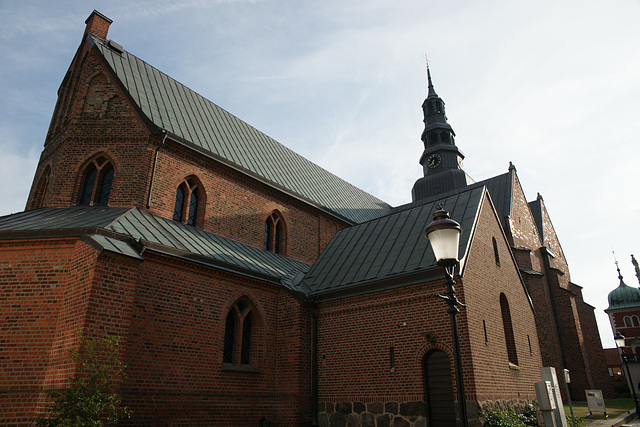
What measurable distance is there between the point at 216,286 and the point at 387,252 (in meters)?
5.48

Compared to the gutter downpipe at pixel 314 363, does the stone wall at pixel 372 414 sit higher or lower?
lower

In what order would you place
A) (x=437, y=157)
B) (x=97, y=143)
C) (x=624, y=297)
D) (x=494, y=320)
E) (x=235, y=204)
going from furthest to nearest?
(x=624, y=297)
(x=437, y=157)
(x=235, y=204)
(x=97, y=143)
(x=494, y=320)

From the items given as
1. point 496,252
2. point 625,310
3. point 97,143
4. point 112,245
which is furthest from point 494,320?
point 625,310

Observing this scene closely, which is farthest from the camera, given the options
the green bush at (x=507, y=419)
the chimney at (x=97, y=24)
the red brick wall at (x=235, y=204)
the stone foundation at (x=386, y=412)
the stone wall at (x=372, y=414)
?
the chimney at (x=97, y=24)

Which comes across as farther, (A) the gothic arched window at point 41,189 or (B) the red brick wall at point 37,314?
(A) the gothic arched window at point 41,189

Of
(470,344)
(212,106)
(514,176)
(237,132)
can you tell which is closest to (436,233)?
(470,344)

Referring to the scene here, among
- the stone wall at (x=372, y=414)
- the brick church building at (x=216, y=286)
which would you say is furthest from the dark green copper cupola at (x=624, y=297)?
the stone wall at (x=372, y=414)

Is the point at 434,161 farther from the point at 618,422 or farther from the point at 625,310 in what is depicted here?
the point at 625,310

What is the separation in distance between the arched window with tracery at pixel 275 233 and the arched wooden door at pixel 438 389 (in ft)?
27.3

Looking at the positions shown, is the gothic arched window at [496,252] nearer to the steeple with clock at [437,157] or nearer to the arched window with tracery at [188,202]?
the arched window with tracery at [188,202]

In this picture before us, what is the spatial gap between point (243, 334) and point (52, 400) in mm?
5409

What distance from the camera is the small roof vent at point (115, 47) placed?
16.5m

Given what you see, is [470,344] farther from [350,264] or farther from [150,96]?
[150,96]

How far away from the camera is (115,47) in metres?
16.6
